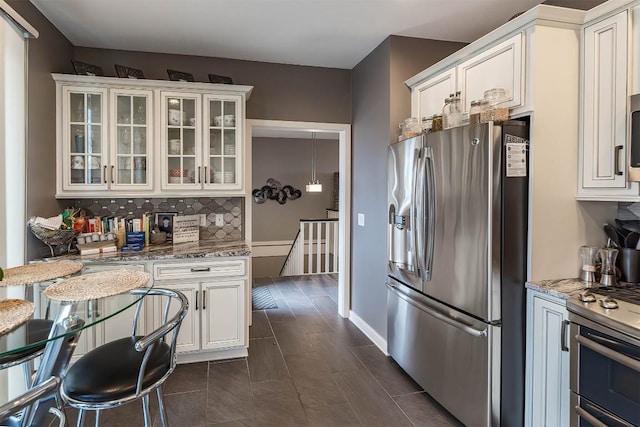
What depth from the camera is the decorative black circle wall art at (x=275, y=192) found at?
8.58m

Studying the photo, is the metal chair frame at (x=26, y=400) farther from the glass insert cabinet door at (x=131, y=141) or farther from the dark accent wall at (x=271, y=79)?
the dark accent wall at (x=271, y=79)

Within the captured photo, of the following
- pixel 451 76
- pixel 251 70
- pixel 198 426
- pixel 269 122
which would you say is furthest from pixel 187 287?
pixel 451 76

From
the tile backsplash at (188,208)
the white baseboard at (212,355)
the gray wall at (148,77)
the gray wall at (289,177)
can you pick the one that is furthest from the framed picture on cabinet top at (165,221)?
the gray wall at (289,177)

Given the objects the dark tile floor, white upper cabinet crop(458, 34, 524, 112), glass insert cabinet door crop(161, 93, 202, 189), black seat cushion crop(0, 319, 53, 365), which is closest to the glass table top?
black seat cushion crop(0, 319, 53, 365)

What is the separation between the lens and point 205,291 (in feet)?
10.2

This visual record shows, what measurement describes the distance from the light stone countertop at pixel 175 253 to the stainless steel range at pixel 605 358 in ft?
7.67

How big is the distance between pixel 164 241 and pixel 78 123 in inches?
47.9

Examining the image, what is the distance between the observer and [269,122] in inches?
155

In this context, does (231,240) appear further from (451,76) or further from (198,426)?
(451,76)

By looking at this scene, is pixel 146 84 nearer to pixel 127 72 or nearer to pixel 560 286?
pixel 127 72

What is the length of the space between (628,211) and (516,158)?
0.82 m

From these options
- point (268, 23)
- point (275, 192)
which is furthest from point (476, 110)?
point (275, 192)

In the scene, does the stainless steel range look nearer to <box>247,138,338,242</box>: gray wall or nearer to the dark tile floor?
the dark tile floor

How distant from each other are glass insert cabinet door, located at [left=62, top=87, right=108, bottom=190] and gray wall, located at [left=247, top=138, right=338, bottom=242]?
209 inches
